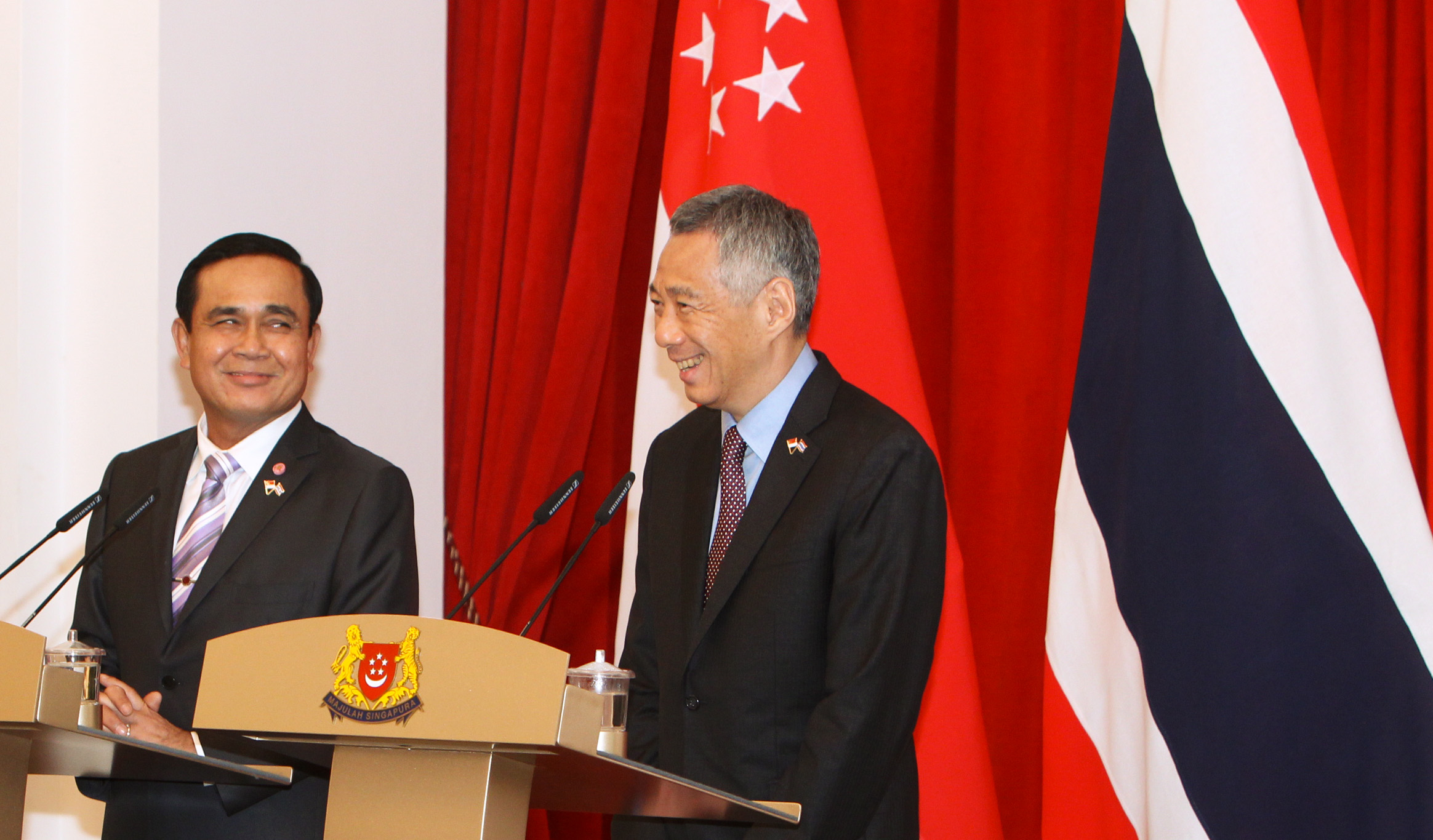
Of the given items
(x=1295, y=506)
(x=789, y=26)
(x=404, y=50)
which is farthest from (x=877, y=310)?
(x=404, y=50)

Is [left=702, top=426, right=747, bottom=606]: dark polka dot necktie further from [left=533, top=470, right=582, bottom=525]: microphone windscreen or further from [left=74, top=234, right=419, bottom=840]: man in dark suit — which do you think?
[left=74, top=234, right=419, bottom=840]: man in dark suit

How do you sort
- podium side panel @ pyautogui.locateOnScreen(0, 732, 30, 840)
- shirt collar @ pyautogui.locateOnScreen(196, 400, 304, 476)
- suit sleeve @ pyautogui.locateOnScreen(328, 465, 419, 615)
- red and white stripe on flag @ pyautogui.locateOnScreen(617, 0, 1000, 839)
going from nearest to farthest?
podium side panel @ pyautogui.locateOnScreen(0, 732, 30, 840) < suit sleeve @ pyautogui.locateOnScreen(328, 465, 419, 615) < shirt collar @ pyautogui.locateOnScreen(196, 400, 304, 476) < red and white stripe on flag @ pyautogui.locateOnScreen(617, 0, 1000, 839)

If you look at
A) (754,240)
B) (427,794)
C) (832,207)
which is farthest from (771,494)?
(832,207)

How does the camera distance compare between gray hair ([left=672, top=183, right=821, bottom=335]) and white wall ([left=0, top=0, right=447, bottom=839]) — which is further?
white wall ([left=0, top=0, right=447, bottom=839])

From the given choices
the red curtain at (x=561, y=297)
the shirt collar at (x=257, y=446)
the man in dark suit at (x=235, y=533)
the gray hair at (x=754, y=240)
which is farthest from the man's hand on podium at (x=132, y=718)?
the red curtain at (x=561, y=297)

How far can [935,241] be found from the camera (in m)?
2.93

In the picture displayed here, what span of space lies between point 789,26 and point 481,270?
3.83 ft

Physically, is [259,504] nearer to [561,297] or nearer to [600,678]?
[600,678]

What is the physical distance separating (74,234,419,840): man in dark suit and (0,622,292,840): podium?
267 millimetres

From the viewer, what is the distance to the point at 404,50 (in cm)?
365

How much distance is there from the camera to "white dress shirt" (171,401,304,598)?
7.03ft

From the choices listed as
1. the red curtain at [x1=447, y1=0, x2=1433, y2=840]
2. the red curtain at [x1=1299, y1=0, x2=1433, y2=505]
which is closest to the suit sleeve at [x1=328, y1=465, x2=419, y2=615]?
the red curtain at [x1=447, y1=0, x2=1433, y2=840]

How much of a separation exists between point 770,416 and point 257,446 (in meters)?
0.90

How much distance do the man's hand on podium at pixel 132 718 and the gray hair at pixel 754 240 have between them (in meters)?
0.98
